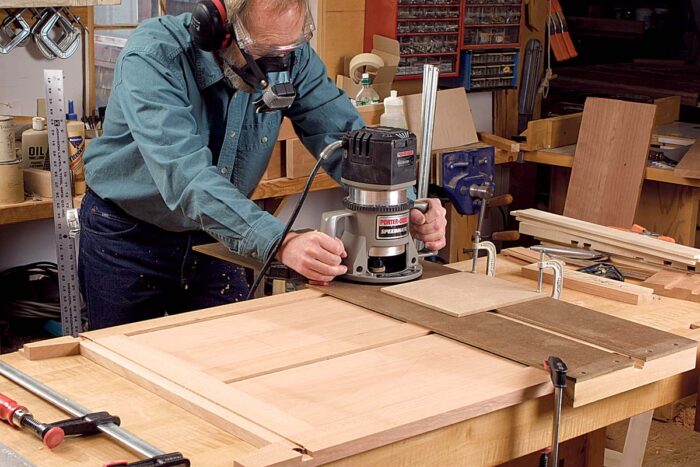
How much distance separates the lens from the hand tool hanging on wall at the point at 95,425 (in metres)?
1.39

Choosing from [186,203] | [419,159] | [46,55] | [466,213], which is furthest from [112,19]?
[186,203]

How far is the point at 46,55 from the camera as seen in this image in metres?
3.60

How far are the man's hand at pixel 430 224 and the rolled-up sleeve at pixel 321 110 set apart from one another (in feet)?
0.97

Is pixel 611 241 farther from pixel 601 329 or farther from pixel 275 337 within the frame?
pixel 275 337

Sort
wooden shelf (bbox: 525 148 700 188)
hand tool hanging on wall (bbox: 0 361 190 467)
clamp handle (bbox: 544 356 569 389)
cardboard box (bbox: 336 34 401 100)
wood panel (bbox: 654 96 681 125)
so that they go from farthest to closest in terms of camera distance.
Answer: wood panel (bbox: 654 96 681 125) → cardboard box (bbox: 336 34 401 100) → wooden shelf (bbox: 525 148 700 188) → clamp handle (bbox: 544 356 569 389) → hand tool hanging on wall (bbox: 0 361 190 467)

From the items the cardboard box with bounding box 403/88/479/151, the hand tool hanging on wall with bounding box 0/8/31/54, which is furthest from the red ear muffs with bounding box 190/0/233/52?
the cardboard box with bounding box 403/88/479/151

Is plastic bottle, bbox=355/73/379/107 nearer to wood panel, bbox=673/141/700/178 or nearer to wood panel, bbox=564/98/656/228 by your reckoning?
wood panel, bbox=564/98/656/228

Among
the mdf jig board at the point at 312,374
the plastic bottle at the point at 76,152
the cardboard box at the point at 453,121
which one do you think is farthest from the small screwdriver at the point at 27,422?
the cardboard box at the point at 453,121

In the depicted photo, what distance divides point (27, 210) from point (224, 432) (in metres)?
1.95

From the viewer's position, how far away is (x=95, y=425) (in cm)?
151

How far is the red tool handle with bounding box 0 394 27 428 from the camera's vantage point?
61.3 inches

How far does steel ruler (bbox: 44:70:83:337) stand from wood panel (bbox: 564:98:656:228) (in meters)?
1.96

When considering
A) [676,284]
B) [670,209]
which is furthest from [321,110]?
[670,209]

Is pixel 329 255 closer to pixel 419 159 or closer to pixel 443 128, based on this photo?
pixel 419 159
